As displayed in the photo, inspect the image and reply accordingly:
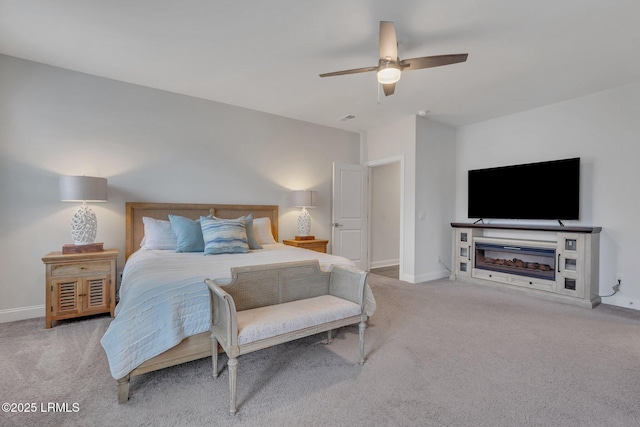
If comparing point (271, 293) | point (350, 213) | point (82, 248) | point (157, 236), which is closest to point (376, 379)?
point (271, 293)

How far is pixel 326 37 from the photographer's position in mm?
2590

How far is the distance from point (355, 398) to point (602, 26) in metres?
3.44

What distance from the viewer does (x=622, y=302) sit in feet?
11.9

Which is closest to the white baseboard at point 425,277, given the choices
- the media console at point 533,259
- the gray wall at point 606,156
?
the media console at point 533,259

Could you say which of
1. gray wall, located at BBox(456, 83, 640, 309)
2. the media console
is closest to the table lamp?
the media console

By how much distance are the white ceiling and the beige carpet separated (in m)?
2.68

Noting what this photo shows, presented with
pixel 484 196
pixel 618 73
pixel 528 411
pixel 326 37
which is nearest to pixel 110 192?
pixel 326 37

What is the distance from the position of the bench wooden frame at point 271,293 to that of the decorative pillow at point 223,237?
103 cm

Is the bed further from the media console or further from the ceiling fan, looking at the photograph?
the media console

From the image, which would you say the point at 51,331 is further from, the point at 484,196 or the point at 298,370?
the point at 484,196

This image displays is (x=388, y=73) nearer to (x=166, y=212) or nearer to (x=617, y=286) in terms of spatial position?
(x=166, y=212)

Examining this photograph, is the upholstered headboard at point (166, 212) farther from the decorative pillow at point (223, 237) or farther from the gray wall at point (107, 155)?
the decorative pillow at point (223, 237)

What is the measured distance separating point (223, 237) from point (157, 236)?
32.8 inches

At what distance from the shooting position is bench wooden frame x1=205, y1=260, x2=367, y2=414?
5.52 feet
